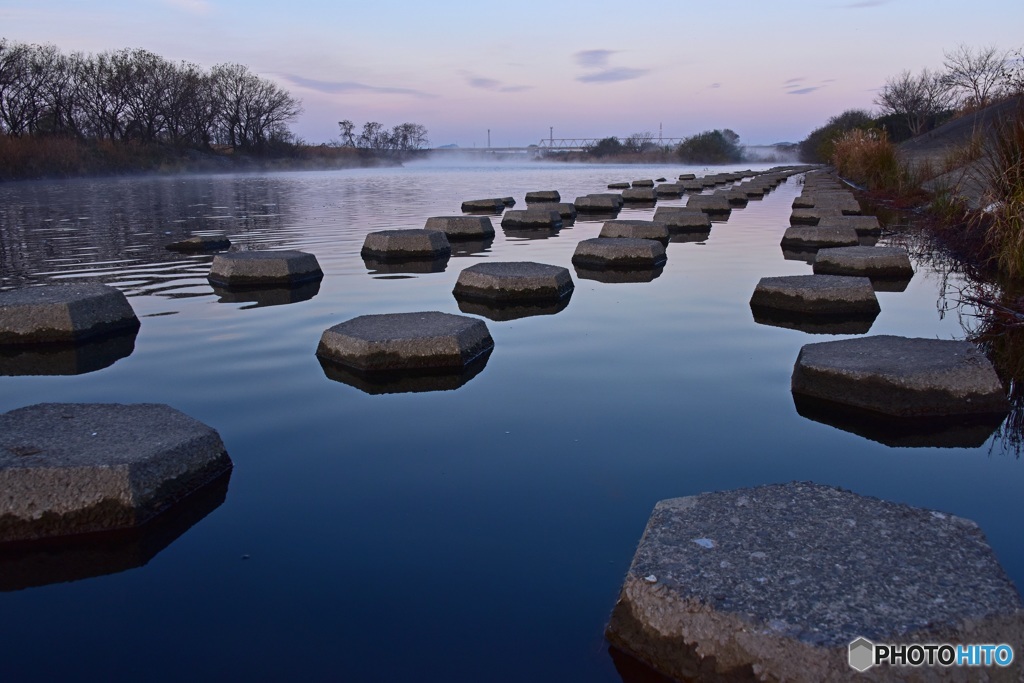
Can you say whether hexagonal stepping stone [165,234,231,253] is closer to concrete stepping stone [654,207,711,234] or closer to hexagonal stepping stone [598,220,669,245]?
hexagonal stepping stone [598,220,669,245]

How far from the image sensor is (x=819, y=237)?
9039mm

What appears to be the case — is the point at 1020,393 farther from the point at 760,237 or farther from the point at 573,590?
the point at 760,237

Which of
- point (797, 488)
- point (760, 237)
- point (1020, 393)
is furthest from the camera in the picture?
point (760, 237)

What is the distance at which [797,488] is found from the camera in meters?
2.23

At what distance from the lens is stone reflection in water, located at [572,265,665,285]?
6816 mm

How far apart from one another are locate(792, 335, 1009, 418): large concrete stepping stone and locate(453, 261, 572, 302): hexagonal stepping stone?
2428 mm

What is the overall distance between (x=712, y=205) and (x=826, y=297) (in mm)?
9446

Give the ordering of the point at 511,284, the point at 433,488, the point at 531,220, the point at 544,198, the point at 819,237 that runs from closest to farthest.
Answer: the point at 433,488 → the point at 511,284 → the point at 819,237 → the point at 531,220 → the point at 544,198

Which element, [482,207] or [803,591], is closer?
[803,591]

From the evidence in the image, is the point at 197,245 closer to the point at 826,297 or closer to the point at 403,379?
A: the point at 403,379

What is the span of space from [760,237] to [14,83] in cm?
5350

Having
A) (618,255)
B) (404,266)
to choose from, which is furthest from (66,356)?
(618,255)

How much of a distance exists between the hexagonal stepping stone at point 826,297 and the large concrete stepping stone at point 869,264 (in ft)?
4.88

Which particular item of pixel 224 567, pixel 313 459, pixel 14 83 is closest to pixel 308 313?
pixel 313 459
